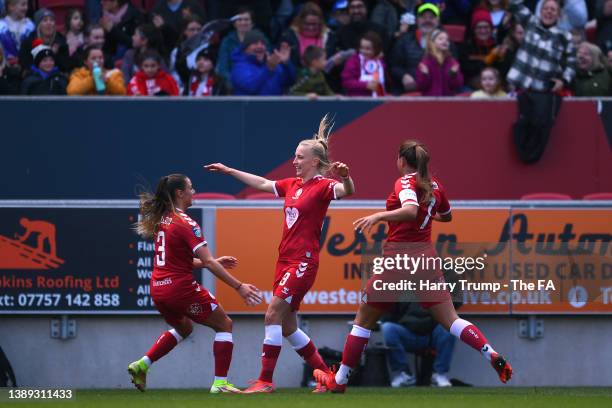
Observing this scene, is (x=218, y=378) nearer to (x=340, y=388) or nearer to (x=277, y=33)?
(x=340, y=388)

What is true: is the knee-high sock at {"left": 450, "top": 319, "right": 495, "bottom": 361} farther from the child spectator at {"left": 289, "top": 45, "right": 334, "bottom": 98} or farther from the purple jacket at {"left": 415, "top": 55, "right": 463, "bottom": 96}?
the purple jacket at {"left": 415, "top": 55, "right": 463, "bottom": 96}

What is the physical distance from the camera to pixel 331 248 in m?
12.9

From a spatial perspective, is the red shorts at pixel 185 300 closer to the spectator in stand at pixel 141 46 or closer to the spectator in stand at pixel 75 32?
the spectator in stand at pixel 141 46

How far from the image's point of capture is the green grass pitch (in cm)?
926

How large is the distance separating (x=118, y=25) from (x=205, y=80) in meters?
1.71

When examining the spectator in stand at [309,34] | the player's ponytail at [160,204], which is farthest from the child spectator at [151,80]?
the player's ponytail at [160,204]

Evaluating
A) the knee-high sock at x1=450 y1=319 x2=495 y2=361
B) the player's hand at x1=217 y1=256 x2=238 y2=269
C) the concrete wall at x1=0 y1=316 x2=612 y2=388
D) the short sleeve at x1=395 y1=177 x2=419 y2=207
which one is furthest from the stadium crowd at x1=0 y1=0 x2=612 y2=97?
the knee-high sock at x1=450 y1=319 x2=495 y2=361

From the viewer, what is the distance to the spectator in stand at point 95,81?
50.3 ft

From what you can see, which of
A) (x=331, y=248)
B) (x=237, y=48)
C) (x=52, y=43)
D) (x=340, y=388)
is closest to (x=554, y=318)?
(x=331, y=248)

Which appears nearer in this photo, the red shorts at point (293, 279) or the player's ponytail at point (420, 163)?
the player's ponytail at point (420, 163)

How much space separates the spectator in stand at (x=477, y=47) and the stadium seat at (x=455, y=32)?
0.55 feet

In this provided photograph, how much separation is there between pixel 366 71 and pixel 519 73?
6.11ft

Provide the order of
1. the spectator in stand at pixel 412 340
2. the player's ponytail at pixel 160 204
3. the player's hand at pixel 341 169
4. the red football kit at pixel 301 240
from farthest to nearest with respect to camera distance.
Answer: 1. the spectator in stand at pixel 412 340
2. the player's ponytail at pixel 160 204
3. the red football kit at pixel 301 240
4. the player's hand at pixel 341 169

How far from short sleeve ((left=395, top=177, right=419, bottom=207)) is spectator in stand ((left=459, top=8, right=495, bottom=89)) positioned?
657 cm
